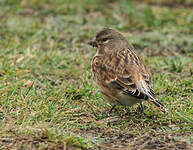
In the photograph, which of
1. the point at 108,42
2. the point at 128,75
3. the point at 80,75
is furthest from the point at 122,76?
the point at 80,75

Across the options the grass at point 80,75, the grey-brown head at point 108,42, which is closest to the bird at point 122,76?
the grey-brown head at point 108,42

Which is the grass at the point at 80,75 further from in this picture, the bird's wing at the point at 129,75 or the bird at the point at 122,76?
the bird's wing at the point at 129,75

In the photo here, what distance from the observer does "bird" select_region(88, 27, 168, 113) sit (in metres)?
5.28

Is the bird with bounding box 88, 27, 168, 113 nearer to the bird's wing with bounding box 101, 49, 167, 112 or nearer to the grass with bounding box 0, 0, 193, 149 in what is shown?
the bird's wing with bounding box 101, 49, 167, 112

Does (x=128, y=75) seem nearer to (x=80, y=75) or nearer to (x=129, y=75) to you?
(x=129, y=75)

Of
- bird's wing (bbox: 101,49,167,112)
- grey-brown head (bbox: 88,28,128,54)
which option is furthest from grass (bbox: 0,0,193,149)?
grey-brown head (bbox: 88,28,128,54)

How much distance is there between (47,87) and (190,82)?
7.70ft

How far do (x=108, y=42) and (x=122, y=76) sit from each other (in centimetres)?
95

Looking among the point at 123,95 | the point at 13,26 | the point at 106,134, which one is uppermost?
the point at 13,26

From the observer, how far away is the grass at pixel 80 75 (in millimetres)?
4832

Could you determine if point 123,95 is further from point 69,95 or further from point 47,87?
point 47,87

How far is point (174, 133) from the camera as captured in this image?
199 inches

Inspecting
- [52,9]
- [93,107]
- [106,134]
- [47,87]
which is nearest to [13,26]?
[52,9]

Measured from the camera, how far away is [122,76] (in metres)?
5.49
